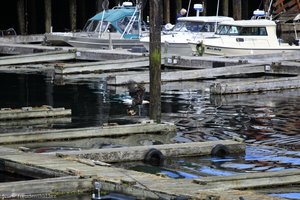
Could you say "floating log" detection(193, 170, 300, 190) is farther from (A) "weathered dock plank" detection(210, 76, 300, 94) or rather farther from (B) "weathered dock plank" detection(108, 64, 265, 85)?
(B) "weathered dock plank" detection(108, 64, 265, 85)

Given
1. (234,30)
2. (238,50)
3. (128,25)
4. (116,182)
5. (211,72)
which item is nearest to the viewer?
(116,182)

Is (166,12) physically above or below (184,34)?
above

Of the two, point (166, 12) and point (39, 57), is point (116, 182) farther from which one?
point (166, 12)

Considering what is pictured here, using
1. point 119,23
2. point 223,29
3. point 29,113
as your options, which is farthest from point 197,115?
point 119,23

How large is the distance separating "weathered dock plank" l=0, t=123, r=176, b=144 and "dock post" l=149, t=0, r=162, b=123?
715 millimetres

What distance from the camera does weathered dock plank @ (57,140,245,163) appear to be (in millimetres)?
17016

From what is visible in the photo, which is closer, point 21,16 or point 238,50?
point 238,50

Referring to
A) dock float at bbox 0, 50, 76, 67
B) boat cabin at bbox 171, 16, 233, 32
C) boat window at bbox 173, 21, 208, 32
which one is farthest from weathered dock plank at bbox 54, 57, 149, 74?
boat cabin at bbox 171, 16, 233, 32

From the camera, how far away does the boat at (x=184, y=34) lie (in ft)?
126

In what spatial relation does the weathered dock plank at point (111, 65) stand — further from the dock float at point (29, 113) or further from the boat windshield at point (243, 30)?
the dock float at point (29, 113)

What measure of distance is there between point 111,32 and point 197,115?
19.5 meters

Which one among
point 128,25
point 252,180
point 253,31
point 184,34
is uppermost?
point 128,25

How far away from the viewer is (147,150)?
17344 mm

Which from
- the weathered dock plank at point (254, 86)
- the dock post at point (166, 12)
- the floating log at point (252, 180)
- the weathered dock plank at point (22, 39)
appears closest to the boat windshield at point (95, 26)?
the weathered dock plank at point (22, 39)
